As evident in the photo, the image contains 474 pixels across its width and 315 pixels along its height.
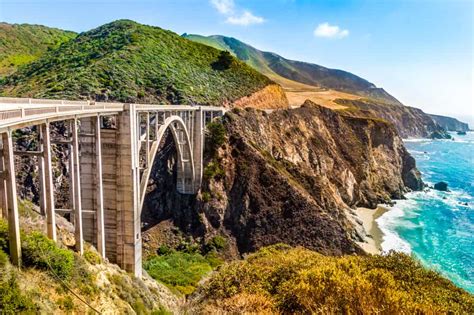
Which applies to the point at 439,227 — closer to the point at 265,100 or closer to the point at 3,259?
the point at 265,100

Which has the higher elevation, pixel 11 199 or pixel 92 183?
pixel 11 199

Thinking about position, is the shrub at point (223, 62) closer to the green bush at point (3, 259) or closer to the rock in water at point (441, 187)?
the rock in water at point (441, 187)

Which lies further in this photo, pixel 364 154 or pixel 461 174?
pixel 461 174

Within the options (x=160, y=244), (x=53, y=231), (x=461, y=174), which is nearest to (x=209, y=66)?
(x=160, y=244)

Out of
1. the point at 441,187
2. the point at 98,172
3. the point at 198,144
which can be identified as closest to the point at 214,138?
the point at 198,144

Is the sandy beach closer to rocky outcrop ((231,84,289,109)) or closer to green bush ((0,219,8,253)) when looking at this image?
rocky outcrop ((231,84,289,109))

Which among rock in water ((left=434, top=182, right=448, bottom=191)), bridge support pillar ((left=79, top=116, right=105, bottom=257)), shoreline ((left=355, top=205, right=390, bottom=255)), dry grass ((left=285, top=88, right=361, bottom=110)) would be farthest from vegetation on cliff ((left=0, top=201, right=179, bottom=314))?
dry grass ((left=285, top=88, right=361, bottom=110))

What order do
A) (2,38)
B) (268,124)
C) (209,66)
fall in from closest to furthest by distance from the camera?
(268,124), (209,66), (2,38)

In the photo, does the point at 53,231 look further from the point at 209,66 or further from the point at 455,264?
the point at 209,66
